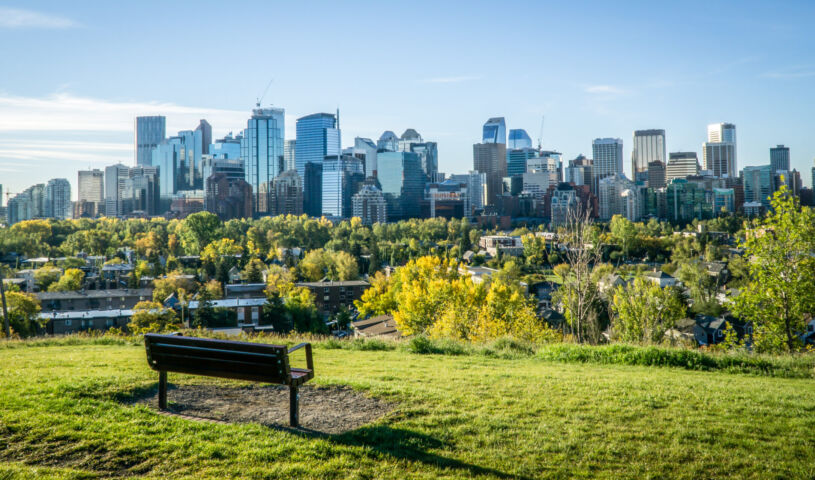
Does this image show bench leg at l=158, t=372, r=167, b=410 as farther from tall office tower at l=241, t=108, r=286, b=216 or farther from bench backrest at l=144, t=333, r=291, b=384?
tall office tower at l=241, t=108, r=286, b=216

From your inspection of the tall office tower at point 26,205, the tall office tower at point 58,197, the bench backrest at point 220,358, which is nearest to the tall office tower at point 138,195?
the tall office tower at point 58,197

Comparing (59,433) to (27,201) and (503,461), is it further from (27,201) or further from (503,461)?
(27,201)

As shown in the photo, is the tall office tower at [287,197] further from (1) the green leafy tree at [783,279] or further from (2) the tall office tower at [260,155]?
(1) the green leafy tree at [783,279]

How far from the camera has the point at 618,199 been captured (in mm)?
151875

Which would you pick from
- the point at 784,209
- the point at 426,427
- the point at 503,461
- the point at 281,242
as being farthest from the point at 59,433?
the point at 281,242

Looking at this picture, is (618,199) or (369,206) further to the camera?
(618,199)

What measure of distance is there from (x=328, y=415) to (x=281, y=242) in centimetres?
7701

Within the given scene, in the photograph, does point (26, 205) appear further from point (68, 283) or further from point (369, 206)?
point (68, 283)

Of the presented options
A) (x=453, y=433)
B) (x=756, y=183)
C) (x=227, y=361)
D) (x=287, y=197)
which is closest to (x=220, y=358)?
(x=227, y=361)

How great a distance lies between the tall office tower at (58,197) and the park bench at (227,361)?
178 metres

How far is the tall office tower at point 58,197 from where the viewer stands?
161025 mm

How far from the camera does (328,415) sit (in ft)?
18.9

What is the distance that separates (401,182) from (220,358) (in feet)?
583

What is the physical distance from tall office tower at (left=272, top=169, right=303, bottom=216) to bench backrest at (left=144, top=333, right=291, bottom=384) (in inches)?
6180
